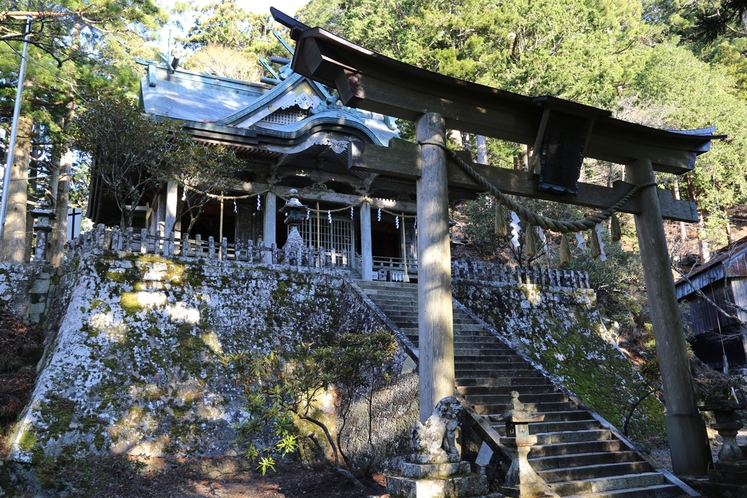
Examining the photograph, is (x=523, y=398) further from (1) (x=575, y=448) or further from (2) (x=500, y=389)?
(1) (x=575, y=448)

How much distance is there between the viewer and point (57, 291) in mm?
12047

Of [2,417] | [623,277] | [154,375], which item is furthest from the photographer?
[623,277]

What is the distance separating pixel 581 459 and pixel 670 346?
6.44 ft

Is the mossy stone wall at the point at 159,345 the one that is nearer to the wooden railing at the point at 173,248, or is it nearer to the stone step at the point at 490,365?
the wooden railing at the point at 173,248

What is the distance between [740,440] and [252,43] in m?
32.0

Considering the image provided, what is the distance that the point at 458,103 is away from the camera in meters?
6.70

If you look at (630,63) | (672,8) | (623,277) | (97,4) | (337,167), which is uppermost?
(672,8)

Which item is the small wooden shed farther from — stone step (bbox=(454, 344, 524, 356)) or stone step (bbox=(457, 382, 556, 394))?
stone step (bbox=(457, 382, 556, 394))

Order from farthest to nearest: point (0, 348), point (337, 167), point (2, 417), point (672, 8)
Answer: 1. point (672, 8)
2. point (337, 167)
3. point (0, 348)
4. point (2, 417)

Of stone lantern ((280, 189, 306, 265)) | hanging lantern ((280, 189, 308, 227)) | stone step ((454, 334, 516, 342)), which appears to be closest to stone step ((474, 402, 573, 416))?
stone step ((454, 334, 516, 342))

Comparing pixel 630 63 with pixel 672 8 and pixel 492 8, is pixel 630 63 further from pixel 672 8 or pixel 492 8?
pixel 492 8

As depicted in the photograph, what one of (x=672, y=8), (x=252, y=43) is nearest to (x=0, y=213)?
(x=252, y=43)

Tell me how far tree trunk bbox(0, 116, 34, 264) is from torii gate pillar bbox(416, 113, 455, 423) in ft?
51.4

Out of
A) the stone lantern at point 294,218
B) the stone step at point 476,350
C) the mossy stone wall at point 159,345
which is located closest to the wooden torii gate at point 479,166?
the mossy stone wall at point 159,345
